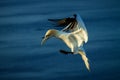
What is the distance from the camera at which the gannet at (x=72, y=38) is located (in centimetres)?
450

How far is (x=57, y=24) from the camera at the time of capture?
4.75 metres

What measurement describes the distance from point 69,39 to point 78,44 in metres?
0.13

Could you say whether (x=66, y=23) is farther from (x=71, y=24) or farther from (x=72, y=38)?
(x=72, y=38)

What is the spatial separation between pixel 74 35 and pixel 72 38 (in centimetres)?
9

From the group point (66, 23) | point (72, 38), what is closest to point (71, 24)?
point (66, 23)

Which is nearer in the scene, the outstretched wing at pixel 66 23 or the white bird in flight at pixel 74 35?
the white bird in flight at pixel 74 35

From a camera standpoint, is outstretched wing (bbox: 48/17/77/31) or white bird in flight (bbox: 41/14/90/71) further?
outstretched wing (bbox: 48/17/77/31)

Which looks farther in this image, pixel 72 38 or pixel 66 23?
pixel 66 23

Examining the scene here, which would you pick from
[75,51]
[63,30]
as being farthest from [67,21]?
[75,51]

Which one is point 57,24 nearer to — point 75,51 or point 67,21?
point 67,21

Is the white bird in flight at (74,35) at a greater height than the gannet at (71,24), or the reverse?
the gannet at (71,24)

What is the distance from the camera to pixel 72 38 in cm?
462

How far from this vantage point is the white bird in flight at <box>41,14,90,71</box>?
4.52 meters

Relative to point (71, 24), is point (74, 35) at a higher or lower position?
lower
